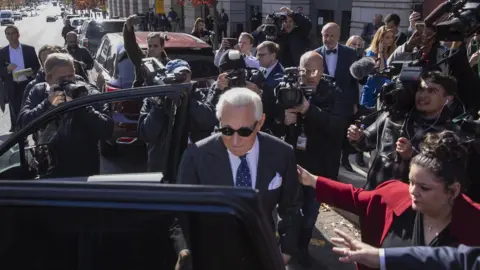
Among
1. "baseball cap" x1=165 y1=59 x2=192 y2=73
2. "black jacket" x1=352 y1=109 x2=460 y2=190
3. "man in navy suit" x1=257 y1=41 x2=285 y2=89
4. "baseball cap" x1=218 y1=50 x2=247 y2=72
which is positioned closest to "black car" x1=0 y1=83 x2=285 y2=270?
"black jacket" x1=352 y1=109 x2=460 y2=190

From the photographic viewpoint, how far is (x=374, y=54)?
7055mm

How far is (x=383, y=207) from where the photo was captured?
2.42 metres

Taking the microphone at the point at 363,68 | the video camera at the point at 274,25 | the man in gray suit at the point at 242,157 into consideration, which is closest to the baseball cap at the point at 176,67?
the man in gray suit at the point at 242,157

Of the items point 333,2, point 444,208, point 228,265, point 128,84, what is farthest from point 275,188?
point 333,2

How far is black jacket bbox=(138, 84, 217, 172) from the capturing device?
2.93 meters

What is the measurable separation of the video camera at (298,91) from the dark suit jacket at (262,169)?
32.2 inches

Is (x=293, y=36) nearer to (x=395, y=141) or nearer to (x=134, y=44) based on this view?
(x=134, y=44)

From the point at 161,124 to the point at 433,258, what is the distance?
165 cm

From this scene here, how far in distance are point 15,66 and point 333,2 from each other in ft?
47.6

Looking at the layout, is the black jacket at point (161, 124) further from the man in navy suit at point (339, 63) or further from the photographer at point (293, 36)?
the photographer at point (293, 36)

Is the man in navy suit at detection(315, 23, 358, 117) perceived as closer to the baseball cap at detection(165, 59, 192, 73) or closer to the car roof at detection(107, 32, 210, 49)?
the car roof at detection(107, 32, 210, 49)

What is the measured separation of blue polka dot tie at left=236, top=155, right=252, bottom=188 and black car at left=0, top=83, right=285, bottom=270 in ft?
3.71

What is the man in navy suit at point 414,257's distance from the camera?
194cm

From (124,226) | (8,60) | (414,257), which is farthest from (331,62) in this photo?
(8,60)
